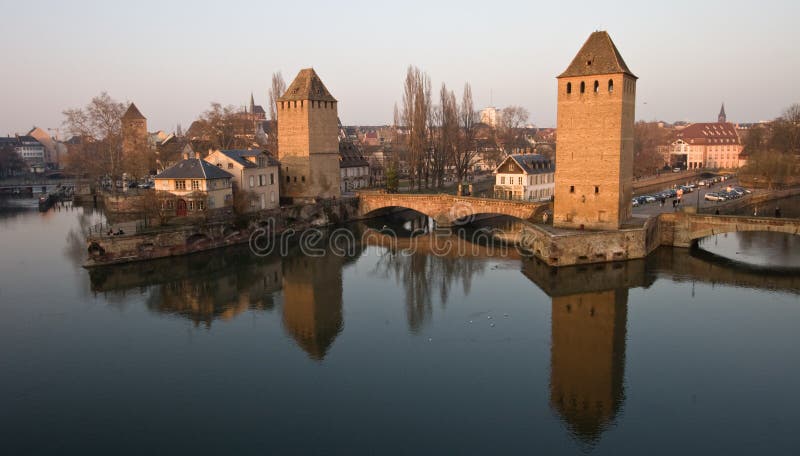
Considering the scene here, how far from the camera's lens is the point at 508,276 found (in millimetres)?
22344

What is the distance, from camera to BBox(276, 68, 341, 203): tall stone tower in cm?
3388

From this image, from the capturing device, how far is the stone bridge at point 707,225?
2314 cm

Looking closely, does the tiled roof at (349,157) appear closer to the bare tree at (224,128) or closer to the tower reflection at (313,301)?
the bare tree at (224,128)

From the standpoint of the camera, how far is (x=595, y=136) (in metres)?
24.3

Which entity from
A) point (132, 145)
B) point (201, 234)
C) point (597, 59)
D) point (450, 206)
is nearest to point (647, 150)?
point (450, 206)

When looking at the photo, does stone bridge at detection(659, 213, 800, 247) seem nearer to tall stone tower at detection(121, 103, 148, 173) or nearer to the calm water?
the calm water

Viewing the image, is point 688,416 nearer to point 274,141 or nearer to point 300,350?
point 300,350

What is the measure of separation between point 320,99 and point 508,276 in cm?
1724

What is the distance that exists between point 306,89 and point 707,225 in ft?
71.1

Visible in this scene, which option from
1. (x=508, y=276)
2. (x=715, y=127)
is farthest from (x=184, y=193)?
A: (x=715, y=127)

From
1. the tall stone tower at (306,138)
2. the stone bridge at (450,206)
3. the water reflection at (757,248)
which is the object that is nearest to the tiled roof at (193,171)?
the tall stone tower at (306,138)

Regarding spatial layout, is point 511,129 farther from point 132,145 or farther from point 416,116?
point 132,145

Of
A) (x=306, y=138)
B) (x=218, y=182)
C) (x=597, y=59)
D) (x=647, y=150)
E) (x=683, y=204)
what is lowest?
(x=683, y=204)

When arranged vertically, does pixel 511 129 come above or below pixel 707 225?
above
